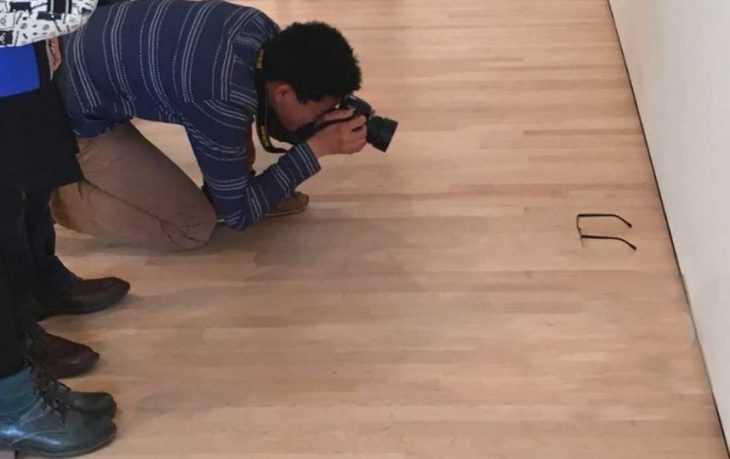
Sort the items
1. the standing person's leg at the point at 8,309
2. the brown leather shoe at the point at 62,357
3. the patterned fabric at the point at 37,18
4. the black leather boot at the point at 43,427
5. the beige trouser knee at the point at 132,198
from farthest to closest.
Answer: the beige trouser knee at the point at 132,198 → the brown leather shoe at the point at 62,357 → the black leather boot at the point at 43,427 → the standing person's leg at the point at 8,309 → the patterned fabric at the point at 37,18

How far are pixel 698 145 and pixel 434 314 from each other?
0.57 m

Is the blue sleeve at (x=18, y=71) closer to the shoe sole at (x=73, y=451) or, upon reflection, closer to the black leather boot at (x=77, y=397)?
the black leather boot at (x=77, y=397)

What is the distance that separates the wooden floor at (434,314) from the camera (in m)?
1.61

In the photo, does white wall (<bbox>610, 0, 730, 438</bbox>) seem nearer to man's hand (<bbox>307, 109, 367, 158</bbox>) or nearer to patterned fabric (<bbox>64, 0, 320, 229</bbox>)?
man's hand (<bbox>307, 109, 367, 158</bbox>)

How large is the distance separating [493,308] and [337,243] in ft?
1.27

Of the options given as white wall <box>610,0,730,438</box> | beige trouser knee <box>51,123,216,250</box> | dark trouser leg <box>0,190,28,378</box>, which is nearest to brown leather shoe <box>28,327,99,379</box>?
dark trouser leg <box>0,190,28,378</box>

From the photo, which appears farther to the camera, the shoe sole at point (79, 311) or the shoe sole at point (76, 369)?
the shoe sole at point (79, 311)

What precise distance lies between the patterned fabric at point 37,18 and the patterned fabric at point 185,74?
0.55m

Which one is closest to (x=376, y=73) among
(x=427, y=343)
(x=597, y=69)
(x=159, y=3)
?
(x=597, y=69)

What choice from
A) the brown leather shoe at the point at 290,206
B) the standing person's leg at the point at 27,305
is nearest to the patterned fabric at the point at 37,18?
the standing person's leg at the point at 27,305

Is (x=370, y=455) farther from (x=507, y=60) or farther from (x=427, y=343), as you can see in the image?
(x=507, y=60)

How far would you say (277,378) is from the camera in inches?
67.9

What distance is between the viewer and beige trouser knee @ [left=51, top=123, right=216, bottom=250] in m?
1.97

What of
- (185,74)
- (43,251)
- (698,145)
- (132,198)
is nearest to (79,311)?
(43,251)
